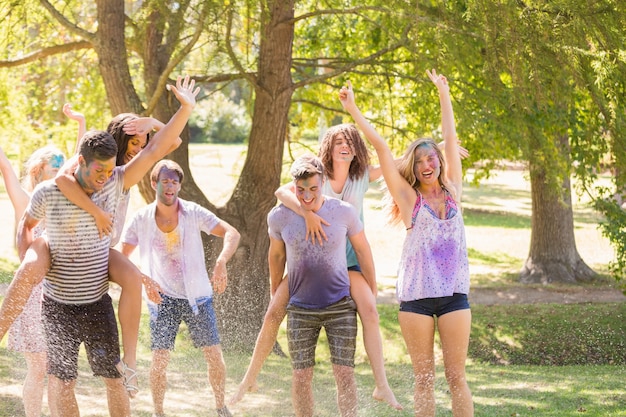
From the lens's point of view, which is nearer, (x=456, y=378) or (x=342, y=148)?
(x=456, y=378)

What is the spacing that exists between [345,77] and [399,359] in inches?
171

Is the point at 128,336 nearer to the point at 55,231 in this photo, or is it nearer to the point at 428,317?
the point at 55,231

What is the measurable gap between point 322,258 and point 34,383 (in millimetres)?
1883

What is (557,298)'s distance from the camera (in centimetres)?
1348

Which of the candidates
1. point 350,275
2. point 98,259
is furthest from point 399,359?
point 98,259

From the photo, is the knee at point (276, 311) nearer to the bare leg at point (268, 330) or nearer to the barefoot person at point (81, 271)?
the bare leg at point (268, 330)

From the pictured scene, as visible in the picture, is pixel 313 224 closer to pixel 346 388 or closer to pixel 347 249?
pixel 347 249

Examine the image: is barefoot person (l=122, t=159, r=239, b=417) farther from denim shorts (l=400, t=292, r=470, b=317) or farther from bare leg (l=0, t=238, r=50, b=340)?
denim shorts (l=400, t=292, r=470, b=317)

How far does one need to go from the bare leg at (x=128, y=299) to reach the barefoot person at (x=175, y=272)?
0.98m

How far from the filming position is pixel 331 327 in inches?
204

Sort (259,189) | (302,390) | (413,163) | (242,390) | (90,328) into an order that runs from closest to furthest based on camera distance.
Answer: (90,328), (413,163), (302,390), (242,390), (259,189)

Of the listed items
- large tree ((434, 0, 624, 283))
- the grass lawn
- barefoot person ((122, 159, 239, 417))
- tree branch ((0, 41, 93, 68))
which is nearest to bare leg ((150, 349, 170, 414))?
barefoot person ((122, 159, 239, 417))

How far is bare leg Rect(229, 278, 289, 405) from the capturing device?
17.4 ft

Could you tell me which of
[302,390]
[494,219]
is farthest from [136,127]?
[494,219]
